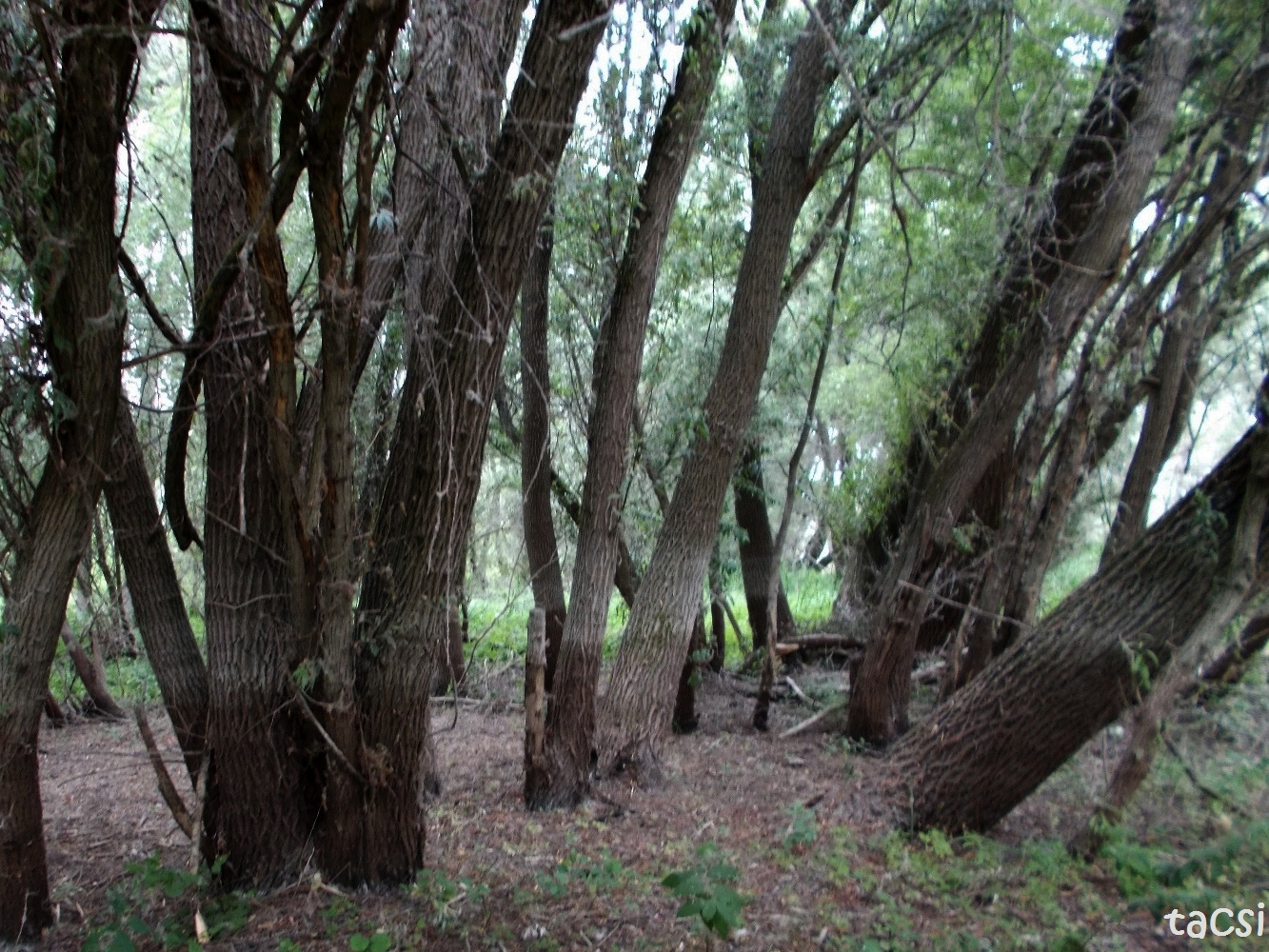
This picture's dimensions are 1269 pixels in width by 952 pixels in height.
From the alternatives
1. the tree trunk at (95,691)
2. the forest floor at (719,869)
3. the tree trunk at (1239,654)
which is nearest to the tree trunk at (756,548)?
the forest floor at (719,869)

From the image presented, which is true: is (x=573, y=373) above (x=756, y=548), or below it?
above

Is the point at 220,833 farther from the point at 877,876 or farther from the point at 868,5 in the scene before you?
the point at 868,5

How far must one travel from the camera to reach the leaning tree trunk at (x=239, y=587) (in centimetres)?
406

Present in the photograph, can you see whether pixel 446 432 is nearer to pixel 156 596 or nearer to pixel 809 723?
pixel 156 596

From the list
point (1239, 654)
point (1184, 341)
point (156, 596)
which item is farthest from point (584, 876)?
point (1184, 341)

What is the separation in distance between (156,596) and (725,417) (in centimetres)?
392

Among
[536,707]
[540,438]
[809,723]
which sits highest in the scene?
[540,438]

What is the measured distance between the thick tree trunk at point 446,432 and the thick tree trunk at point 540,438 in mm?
2110

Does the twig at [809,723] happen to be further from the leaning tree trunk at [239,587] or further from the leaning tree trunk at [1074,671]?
the leaning tree trunk at [239,587]

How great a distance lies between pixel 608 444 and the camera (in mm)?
6215

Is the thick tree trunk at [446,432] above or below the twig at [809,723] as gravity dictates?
above

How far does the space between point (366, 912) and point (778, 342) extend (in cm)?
699

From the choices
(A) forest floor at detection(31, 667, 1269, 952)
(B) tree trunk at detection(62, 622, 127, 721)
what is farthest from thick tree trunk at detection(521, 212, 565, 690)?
(B) tree trunk at detection(62, 622, 127, 721)

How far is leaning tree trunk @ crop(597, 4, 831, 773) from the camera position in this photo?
6.82 metres
